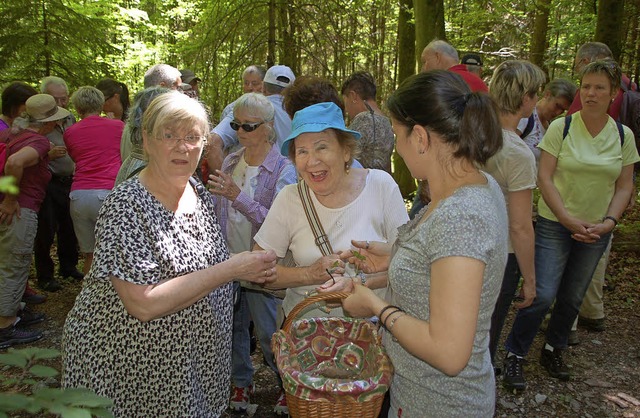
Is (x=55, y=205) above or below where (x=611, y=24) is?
below

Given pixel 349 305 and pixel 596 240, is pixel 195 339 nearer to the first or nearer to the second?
pixel 349 305

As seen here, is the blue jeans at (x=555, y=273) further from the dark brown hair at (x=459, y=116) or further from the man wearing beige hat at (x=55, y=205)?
the man wearing beige hat at (x=55, y=205)

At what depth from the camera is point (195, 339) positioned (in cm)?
219

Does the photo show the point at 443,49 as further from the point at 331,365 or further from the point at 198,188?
the point at 331,365

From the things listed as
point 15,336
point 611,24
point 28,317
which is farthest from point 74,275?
point 611,24

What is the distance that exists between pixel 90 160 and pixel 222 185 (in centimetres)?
258

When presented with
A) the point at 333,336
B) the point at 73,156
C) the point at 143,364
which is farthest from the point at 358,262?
the point at 73,156

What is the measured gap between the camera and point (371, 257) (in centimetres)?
240

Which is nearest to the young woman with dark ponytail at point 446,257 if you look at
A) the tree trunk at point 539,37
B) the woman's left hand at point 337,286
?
the woman's left hand at point 337,286

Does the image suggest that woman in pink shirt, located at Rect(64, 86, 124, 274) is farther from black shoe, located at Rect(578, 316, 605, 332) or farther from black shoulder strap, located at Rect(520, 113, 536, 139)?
black shoe, located at Rect(578, 316, 605, 332)

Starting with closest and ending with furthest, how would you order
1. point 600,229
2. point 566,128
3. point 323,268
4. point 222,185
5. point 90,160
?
point 323,268
point 222,185
point 600,229
point 566,128
point 90,160

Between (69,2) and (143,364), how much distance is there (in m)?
8.28

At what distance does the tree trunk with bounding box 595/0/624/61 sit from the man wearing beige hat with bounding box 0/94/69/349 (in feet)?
22.8

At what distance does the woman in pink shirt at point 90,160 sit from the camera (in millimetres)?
5043
